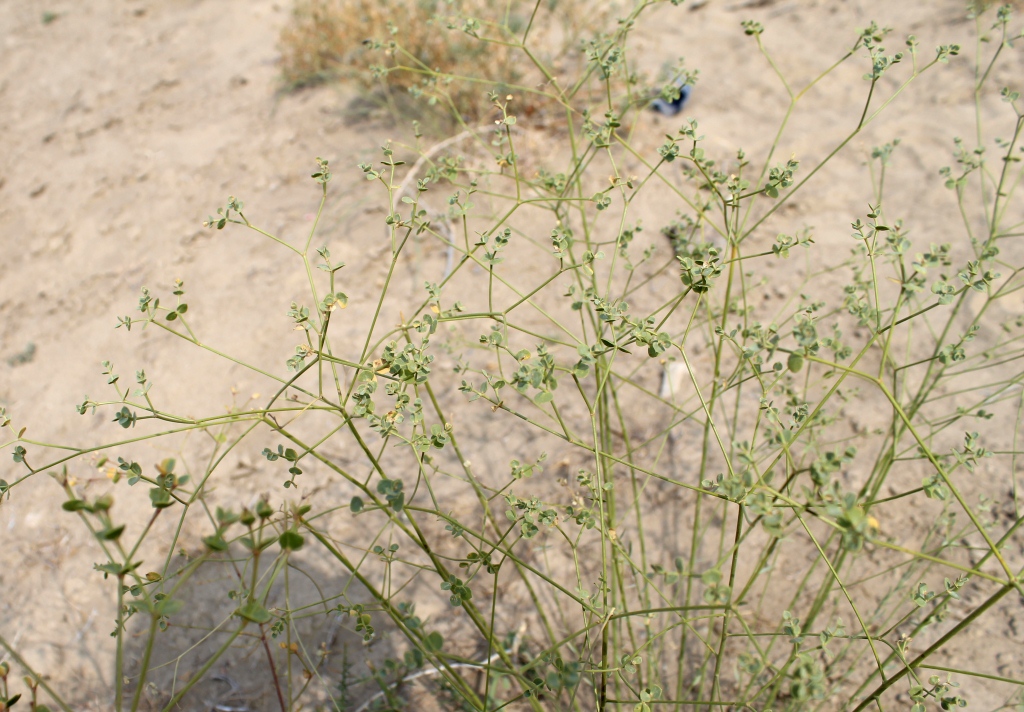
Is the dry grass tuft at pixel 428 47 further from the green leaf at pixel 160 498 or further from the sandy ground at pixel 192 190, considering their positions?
the green leaf at pixel 160 498

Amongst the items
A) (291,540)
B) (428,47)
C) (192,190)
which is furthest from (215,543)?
(428,47)

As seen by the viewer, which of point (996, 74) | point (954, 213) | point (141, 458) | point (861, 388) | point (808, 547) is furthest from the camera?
point (996, 74)

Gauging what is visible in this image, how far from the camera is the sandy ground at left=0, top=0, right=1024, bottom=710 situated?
2545mm

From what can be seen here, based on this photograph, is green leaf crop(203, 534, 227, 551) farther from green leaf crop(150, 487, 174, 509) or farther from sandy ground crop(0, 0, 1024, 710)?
sandy ground crop(0, 0, 1024, 710)

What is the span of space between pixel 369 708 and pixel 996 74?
398 centimetres

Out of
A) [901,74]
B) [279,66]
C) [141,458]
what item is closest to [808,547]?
[141,458]

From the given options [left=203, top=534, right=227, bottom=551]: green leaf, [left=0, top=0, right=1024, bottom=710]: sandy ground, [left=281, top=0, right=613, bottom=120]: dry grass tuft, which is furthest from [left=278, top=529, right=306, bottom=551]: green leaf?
[left=281, top=0, right=613, bottom=120]: dry grass tuft

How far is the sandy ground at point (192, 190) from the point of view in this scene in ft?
8.35

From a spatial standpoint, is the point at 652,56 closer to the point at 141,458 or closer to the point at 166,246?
the point at 166,246

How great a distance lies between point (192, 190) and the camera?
3.95m

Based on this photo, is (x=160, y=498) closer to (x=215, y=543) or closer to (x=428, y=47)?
(x=215, y=543)

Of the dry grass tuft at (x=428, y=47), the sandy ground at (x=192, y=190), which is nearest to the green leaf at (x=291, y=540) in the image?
the sandy ground at (x=192, y=190)

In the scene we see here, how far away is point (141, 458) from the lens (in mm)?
2779

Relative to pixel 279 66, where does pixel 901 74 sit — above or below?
below
